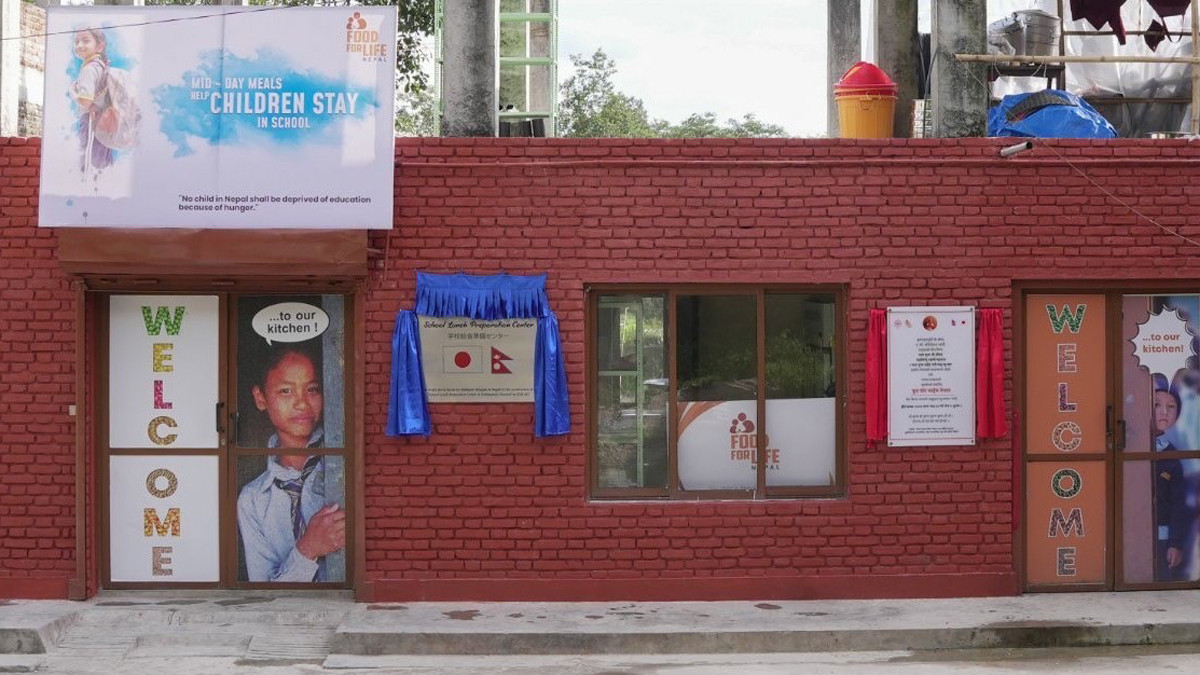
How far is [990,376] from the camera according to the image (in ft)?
36.0

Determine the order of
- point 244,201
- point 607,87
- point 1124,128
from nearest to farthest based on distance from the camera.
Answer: point 244,201 → point 1124,128 → point 607,87

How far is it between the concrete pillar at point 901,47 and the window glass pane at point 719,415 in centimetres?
408

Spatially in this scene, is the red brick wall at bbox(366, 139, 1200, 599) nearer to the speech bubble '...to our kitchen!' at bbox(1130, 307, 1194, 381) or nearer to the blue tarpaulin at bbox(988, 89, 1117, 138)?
the speech bubble '...to our kitchen!' at bbox(1130, 307, 1194, 381)

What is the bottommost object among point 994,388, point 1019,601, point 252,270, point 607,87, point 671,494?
point 1019,601

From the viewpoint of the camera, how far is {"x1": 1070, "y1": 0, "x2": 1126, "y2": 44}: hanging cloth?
14.4 meters

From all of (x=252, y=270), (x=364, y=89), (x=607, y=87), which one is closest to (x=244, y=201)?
(x=252, y=270)

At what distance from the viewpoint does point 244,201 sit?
10.3 m

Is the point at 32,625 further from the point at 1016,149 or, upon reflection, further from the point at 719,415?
the point at 1016,149

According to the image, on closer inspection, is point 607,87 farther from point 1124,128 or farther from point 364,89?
point 364,89

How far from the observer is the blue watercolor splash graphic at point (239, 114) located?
1038 cm

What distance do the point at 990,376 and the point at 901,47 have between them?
4.38 m

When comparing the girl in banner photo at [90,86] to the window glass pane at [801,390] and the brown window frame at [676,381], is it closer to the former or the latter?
the brown window frame at [676,381]

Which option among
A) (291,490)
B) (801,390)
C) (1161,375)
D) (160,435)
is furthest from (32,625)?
(1161,375)

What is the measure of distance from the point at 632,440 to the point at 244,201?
3.42 m
